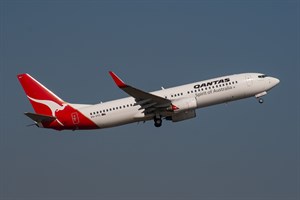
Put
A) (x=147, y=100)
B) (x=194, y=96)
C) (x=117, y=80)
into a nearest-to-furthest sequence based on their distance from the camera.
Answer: (x=117, y=80), (x=147, y=100), (x=194, y=96)

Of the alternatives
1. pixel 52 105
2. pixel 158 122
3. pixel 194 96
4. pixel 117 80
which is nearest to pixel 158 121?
pixel 158 122

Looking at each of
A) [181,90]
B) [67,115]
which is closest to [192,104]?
[181,90]

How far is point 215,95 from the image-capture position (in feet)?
253

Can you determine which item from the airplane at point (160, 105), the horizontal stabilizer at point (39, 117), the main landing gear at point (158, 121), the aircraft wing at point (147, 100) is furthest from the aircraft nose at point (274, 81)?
the horizontal stabilizer at point (39, 117)

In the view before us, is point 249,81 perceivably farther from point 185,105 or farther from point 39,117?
point 39,117

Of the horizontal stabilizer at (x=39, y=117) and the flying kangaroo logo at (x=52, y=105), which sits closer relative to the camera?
the horizontal stabilizer at (x=39, y=117)

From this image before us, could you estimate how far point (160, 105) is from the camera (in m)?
77.6

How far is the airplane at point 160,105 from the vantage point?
77.1m

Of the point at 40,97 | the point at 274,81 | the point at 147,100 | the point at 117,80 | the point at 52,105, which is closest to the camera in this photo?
the point at 117,80

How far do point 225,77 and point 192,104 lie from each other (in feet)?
17.5

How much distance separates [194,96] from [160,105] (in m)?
4.01

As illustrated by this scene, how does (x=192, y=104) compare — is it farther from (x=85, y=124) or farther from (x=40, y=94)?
(x=40, y=94)

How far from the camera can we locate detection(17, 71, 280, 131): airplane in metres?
77.1

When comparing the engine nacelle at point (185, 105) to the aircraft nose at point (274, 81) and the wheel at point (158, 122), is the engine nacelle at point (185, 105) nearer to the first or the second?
the wheel at point (158, 122)
